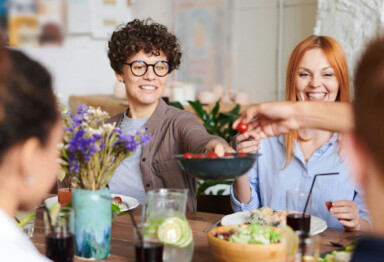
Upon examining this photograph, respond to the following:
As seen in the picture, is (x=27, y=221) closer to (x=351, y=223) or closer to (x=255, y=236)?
(x=255, y=236)

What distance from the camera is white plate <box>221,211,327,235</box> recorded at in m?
1.74

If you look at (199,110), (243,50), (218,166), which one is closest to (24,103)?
(218,166)

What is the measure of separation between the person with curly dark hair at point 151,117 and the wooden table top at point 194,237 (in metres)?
0.34

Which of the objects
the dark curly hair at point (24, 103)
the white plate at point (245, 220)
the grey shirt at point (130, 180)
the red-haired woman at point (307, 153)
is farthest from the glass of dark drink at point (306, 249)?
the grey shirt at point (130, 180)

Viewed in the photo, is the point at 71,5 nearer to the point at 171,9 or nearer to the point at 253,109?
the point at 171,9

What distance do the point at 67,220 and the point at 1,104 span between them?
0.50 metres

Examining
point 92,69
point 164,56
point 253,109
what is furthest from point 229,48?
point 253,109

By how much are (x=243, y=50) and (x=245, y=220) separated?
3.25 meters

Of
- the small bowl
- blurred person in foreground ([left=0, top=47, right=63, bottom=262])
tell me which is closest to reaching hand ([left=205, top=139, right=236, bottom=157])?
the small bowl

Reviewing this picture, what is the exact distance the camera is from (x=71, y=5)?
18.6 ft

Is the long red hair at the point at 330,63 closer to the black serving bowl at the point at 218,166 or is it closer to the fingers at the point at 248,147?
the fingers at the point at 248,147

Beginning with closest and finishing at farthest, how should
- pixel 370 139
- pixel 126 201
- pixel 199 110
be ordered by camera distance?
pixel 370 139, pixel 126 201, pixel 199 110

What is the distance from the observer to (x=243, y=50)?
4938 mm

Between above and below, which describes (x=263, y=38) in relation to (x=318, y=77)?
above
